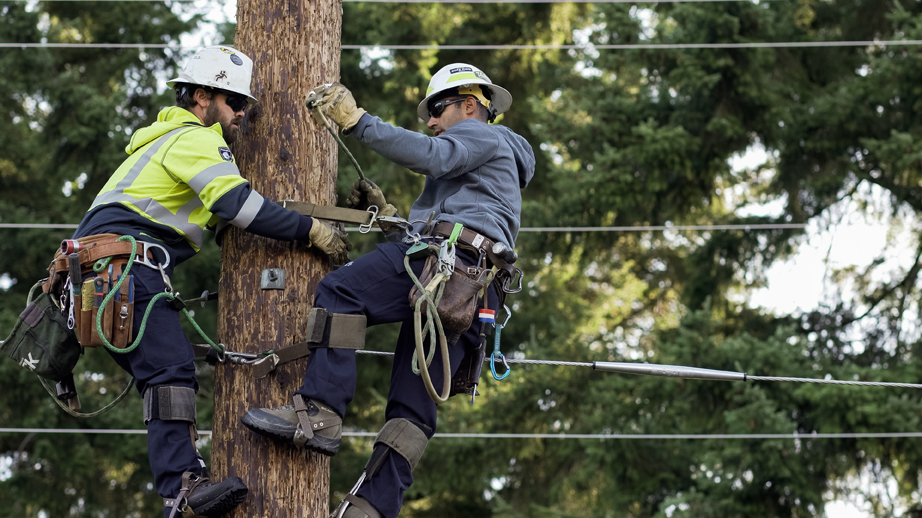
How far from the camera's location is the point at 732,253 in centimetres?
1088

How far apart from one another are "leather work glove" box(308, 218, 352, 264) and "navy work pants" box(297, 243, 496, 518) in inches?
5.8

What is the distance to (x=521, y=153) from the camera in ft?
13.2

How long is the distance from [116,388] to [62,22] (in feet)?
15.7

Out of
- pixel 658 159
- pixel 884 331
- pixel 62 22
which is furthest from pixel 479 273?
pixel 62 22

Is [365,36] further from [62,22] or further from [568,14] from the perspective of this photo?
[62,22]

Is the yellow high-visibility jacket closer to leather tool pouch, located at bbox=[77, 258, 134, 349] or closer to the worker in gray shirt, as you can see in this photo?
leather tool pouch, located at bbox=[77, 258, 134, 349]

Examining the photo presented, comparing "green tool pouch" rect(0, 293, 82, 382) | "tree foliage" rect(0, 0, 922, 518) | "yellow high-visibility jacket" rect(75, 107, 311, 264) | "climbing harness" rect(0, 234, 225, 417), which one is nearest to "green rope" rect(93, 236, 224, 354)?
"climbing harness" rect(0, 234, 225, 417)

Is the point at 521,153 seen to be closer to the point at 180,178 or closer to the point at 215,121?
the point at 215,121

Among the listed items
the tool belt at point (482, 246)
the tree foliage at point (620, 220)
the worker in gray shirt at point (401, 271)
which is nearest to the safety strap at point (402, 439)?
the worker in gray shirt at point (401, 271)

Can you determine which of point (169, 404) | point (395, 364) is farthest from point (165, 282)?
point (395, 364)

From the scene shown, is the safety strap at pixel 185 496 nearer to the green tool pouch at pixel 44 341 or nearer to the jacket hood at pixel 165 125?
the green tool pouch at pixel 44 341

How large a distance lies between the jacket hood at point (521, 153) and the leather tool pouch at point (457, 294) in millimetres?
598

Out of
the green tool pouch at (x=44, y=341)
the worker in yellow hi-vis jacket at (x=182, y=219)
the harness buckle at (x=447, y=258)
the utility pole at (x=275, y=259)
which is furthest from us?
the green tool pouch at (x=44, y=341)

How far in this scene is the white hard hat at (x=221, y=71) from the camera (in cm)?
368
